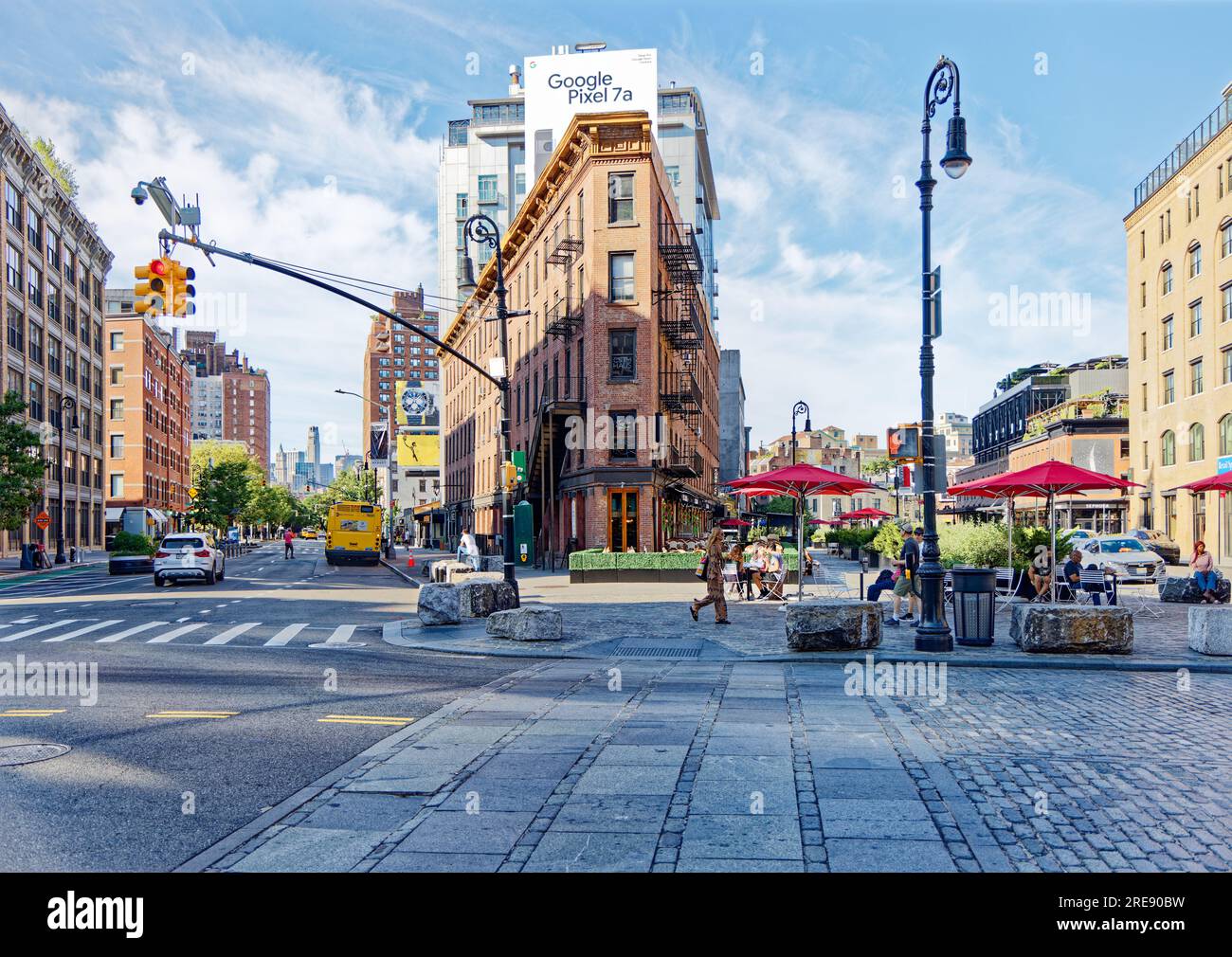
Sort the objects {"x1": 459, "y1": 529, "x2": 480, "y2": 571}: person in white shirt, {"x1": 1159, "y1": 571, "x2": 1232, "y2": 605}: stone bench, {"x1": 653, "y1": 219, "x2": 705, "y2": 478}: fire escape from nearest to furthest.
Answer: {"x1": 1159, "y1": 571, "x2": 1232, "y2": 605}: stone bench, {"x1": 459, "y1": 529, "x2": 480, "y2": 571}: person in white shirt, {"x1": 653, "y1": 219, "x2": 705, "y2": 478}: fire escape

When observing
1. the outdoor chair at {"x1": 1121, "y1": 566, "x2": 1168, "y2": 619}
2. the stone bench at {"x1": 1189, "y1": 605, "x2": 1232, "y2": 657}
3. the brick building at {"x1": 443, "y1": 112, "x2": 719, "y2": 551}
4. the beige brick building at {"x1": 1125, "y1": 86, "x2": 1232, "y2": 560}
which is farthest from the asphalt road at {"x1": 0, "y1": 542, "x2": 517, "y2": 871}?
the beige brick building at {"x1": 1125, "y1": 86, "x2": 1232, "y2": 560}

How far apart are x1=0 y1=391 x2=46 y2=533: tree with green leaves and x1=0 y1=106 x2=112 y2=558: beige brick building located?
1030 centimetres

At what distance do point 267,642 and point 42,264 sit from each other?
5799cm

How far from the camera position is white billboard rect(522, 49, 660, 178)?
2795 inches

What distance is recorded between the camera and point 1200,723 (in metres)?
9.23

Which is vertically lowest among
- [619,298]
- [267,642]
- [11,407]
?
[267,642]

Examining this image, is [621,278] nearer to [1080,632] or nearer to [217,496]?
[1080,632]

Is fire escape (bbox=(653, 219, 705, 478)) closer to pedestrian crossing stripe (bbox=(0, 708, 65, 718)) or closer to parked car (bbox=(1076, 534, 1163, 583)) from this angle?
parked car (bbox=(1076, 534, 1163, 583))

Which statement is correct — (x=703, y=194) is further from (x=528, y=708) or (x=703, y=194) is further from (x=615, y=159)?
(x=528, y=708)

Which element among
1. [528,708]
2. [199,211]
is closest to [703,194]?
[199,211]

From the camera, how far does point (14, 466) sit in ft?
136

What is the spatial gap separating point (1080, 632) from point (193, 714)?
11.7 meters

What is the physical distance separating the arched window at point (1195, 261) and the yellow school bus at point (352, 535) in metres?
46.9

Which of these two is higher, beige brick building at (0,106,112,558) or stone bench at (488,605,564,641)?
beige brick building at (0,106,112,558)
